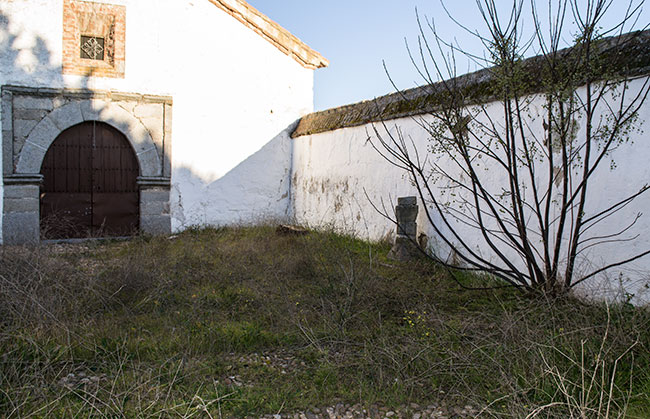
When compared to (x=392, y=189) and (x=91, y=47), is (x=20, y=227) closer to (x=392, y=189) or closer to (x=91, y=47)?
(x=91, y=47)

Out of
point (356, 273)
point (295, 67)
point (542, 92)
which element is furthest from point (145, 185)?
point (542, 92)

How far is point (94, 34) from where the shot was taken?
26.9 feet

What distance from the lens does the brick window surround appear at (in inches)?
314

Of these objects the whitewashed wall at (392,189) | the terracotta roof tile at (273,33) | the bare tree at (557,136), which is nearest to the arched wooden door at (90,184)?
the terracotta roof tile at (273,33)

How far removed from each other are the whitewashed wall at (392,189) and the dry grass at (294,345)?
424 millimetres

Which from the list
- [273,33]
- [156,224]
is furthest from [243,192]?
[273,33]

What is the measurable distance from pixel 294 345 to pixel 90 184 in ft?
20.3

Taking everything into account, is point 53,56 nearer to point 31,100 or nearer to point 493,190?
point 31,100

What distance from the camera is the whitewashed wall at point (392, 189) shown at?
3773mm

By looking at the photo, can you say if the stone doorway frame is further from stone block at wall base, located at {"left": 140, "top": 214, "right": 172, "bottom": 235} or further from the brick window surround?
the brick window surround

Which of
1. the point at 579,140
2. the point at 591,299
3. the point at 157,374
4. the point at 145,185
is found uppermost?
the point at 579,140

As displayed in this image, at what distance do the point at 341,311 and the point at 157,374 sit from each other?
1.39 meters

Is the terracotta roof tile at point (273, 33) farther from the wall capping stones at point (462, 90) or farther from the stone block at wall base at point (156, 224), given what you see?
the stone block at wall base at point (156, 224)

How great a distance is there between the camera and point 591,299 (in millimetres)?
3891
